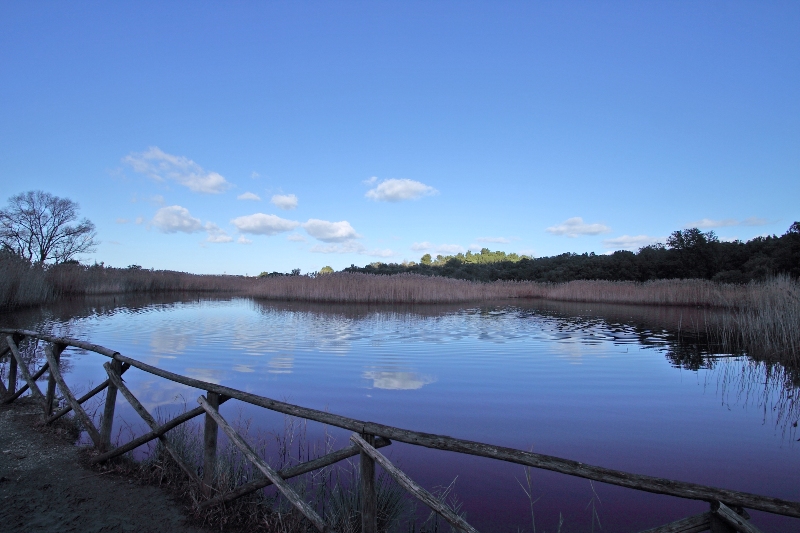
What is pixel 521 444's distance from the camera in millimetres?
4781

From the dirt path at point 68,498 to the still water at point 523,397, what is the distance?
98cm

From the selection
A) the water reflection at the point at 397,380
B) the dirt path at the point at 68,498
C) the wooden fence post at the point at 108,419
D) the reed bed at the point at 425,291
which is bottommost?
the dirt path at the point at 68,498

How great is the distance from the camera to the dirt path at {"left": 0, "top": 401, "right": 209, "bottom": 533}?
125 inches

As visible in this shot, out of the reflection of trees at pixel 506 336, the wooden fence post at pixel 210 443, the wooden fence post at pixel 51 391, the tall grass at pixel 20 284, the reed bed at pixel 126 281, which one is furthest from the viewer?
the reed bed at pixel 126 281

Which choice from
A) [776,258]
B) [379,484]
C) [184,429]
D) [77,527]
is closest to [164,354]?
[184,429]

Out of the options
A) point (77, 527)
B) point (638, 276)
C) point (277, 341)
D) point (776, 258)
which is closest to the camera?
point (77, 527)

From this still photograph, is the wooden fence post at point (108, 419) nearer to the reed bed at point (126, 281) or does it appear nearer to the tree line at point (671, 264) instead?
the reed bed at point (126, 281)

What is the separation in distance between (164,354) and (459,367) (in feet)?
20.5

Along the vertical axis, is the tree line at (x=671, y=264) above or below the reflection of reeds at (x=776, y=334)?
above

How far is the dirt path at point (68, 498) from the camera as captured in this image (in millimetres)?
3176

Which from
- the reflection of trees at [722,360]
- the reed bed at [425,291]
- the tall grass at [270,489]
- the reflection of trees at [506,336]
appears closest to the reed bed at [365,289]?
the reed bed at [425,291]

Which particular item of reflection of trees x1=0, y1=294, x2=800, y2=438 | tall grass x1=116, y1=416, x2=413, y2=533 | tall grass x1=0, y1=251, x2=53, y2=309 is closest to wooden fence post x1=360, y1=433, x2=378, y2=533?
tall grass x1=116, y1=416, x2=413, y2=533

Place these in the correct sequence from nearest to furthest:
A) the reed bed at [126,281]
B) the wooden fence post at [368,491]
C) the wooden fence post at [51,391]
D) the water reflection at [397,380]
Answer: the wooden fence post at [368,491]
the wooden fence post at [51,391]
the water reflection at [397,380]
the reed bed at [126,281]

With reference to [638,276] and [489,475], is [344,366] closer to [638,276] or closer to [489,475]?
[489,475]
